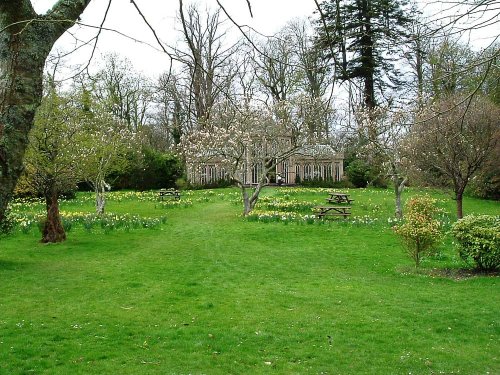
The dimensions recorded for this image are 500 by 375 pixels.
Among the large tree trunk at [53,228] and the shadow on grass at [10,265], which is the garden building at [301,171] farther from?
the shadow on grass at [10,265]

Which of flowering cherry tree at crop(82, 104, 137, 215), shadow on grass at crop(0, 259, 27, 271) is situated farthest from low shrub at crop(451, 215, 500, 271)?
flowering cherry tree at crop(82, 104, 137, 215)

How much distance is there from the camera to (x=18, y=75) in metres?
1.75

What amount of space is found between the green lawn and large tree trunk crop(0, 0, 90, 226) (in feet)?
13.0

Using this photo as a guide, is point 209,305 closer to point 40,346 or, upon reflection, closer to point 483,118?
point 40,346

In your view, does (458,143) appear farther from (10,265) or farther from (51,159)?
(10,265)

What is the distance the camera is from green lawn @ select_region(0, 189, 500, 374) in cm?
554

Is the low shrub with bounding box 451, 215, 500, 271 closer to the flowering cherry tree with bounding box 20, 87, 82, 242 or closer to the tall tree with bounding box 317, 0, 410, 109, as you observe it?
the tall tree with bounding box 317, 0, 410, 109

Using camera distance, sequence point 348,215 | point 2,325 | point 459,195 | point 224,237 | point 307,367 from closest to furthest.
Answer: point 307,367
point 2,325
point 224,237
point 459,195
point 348,215

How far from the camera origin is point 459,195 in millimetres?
16516

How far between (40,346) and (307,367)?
3.03 m

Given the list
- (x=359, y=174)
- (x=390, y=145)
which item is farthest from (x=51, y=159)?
(x=359, y=174)

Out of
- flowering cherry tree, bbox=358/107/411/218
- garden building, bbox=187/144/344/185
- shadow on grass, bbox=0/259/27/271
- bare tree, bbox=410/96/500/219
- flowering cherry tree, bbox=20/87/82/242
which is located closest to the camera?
shadow on grass, bbox=0/259/27/271

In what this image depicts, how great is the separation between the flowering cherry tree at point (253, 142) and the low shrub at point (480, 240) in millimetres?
9618

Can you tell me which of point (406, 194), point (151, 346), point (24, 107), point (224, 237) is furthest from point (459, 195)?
point (24, 107)
